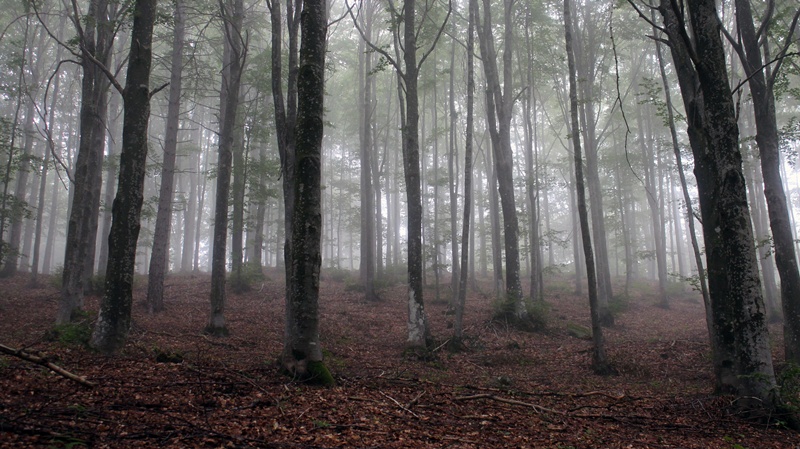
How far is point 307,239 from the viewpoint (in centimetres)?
574

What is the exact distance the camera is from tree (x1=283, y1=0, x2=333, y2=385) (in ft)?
18.8

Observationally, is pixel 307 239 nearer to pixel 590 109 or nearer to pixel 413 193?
pixel 413 193

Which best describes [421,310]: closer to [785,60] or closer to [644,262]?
[785,60]

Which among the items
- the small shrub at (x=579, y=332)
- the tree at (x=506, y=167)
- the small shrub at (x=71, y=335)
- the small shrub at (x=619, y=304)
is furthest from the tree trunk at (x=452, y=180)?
the small shrub at (x=71, y=335)

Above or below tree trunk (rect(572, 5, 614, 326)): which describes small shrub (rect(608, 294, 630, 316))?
below

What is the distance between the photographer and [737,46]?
8406mm

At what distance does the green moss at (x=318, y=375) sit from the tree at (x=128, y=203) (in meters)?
3.27

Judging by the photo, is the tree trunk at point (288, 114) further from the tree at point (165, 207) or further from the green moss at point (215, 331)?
the tree at point (165, 207)

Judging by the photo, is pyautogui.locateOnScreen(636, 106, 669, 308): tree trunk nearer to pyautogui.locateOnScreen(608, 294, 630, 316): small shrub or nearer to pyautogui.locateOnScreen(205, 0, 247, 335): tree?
pyautogui.locateOnScreen(608, 294, 630, 316): small shrub

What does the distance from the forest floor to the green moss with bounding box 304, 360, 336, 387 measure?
0.18 metres

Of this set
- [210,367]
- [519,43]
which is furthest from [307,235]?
[519,43]

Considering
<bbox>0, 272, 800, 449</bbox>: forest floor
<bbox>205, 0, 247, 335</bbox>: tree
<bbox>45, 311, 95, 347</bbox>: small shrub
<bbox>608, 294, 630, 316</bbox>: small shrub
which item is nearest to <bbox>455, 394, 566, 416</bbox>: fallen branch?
<bbox>0, 272, 800, 449</bbox>: forest floor

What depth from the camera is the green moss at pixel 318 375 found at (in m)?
5.64

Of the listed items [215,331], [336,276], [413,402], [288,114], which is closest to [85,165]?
[215,331]
